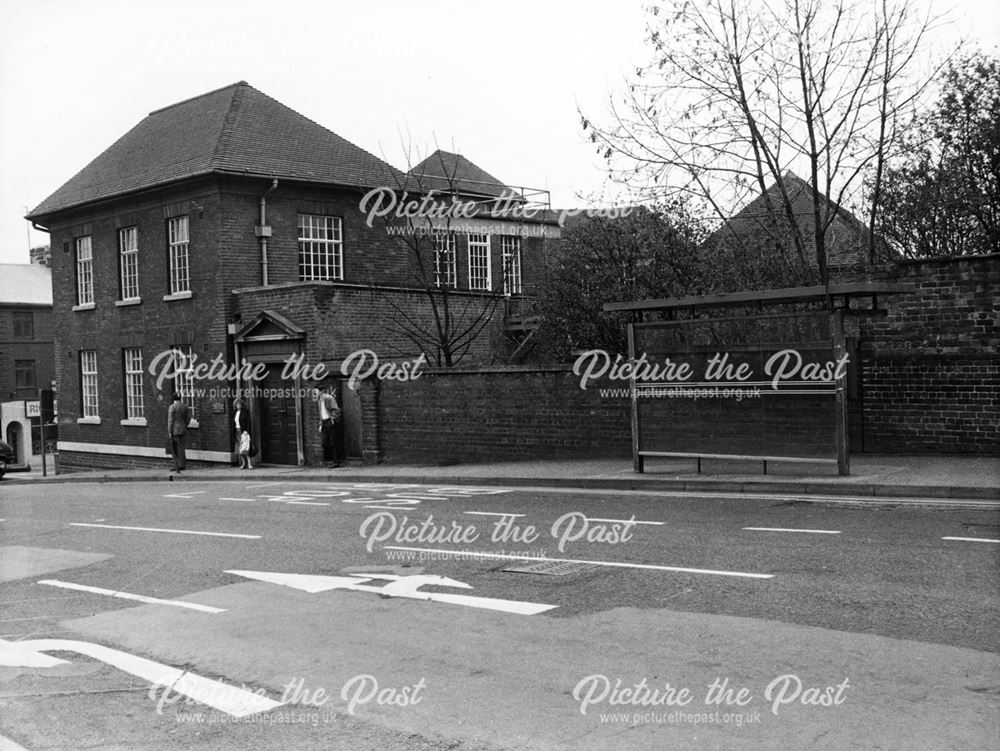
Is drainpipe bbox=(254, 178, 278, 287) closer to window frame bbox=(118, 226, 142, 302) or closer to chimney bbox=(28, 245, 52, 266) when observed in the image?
window frame bbox=(118, 226, 142, 302)

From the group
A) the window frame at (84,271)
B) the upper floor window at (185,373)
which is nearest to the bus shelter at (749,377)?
the upper floor window at (185,373)

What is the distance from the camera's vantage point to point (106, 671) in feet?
22.4

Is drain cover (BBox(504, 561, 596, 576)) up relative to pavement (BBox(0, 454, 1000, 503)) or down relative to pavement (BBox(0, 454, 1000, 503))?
down

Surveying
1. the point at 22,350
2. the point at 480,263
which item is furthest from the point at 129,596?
the point at 22,350

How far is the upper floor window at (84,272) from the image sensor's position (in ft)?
112

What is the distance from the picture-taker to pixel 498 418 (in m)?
21.4

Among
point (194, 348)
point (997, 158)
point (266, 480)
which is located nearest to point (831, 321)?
point (997, 158)

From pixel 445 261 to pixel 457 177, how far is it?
11.9m

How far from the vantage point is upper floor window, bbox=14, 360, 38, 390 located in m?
62.9

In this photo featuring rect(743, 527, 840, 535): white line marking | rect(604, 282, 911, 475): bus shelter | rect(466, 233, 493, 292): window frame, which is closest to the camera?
rect(743, 527, 840, 535): white line marking

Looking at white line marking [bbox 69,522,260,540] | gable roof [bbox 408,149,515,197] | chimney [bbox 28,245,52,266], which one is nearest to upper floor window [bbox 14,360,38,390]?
chimney [bbox 28,245,52,266]

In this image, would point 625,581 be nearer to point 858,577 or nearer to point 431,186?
point 858,577

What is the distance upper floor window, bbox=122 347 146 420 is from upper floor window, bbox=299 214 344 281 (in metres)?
6.43

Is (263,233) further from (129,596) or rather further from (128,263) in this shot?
(129,596)
